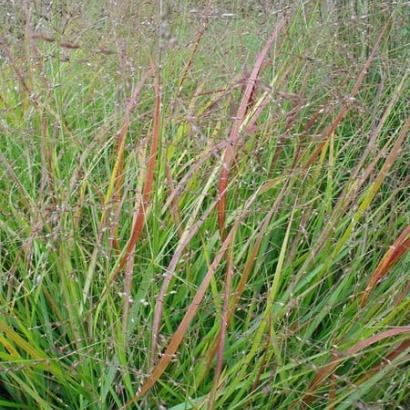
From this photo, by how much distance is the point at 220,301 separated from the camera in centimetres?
123

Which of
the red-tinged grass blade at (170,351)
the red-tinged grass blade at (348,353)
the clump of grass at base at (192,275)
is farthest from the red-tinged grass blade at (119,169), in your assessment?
the red-tinged grass blade at (348,353)

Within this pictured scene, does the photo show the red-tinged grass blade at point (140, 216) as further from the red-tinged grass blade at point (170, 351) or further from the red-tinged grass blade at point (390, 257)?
the red-tinged grass blade at point (390, 257)

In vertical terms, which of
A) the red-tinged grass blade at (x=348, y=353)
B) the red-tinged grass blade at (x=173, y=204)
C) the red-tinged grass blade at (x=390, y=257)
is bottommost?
the red-tinged grass blade at (x=348, y=353)

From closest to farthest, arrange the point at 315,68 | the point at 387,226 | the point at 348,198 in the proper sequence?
the point at 348,198 → the point at 387,226 → the point at 315,68

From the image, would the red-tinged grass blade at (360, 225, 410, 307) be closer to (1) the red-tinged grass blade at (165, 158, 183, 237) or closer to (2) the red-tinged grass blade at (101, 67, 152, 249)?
(1) the red-tinged grass blade at (165, 158, 183, 237)

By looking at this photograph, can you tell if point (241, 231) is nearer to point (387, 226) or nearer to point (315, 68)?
point (387, 226)

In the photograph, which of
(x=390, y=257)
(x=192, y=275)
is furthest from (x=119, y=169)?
(x=390, y=257)

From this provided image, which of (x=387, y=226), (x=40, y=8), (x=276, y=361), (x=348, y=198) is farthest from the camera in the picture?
(x=40, y=8)

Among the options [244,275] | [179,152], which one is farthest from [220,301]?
[179,152]

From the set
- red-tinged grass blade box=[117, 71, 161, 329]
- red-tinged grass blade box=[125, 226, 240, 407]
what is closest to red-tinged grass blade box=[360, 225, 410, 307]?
red-tinged grass blade box=[125, 226, 240, 407]

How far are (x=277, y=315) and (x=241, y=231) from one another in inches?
11.9

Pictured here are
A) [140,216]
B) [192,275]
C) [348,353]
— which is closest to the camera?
[348,353]

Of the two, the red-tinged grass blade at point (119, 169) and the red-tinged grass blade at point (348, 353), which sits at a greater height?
the red-tinged grass blade at point (119, 169)

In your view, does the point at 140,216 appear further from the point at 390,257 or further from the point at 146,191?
the point at 390,257
